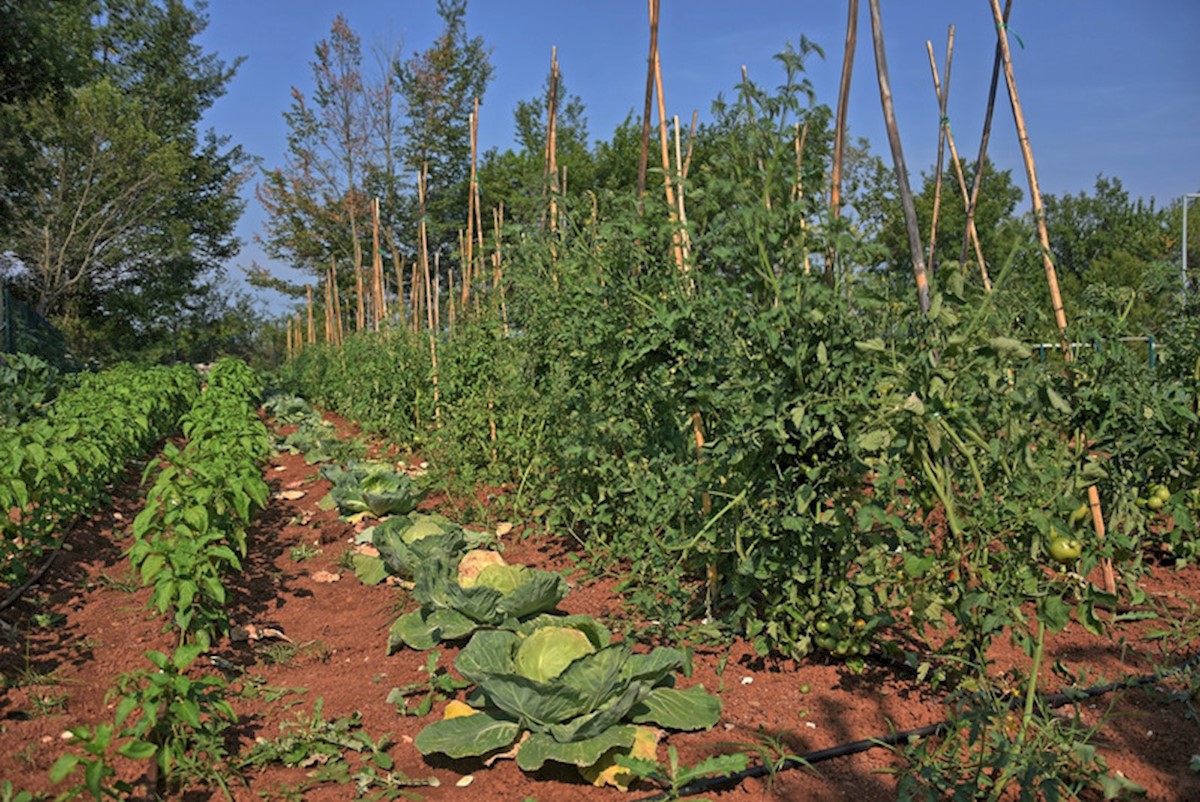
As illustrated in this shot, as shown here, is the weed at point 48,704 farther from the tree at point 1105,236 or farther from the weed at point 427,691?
the tree at point 1105,236

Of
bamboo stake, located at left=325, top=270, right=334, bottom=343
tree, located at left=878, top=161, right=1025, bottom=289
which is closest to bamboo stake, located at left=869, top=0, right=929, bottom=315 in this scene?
bamboo stake, located at left=325, top=270, right=334, bottom=343

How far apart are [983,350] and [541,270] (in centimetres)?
352

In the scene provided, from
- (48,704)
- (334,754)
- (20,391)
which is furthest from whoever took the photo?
(20,391)

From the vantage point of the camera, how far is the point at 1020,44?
5055 millimetres

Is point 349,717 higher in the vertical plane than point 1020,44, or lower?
lower

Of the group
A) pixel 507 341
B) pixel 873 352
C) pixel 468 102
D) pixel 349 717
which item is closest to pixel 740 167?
pixel 873 352

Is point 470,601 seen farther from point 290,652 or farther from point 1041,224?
point 1041,224

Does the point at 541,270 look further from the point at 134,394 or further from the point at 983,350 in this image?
the point at 134,394

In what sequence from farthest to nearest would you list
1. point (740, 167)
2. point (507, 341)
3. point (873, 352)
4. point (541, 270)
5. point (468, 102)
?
point (468, 102), point (507, 341), point (541, 270), point (740, 167), point (873, 352)

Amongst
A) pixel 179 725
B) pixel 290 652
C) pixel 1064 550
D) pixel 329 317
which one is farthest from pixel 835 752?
pixel 329 317

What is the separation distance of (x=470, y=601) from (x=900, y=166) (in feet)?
7.68

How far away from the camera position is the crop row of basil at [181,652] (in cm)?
251

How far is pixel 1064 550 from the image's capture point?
9.47ft

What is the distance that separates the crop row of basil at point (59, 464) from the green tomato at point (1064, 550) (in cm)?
420
